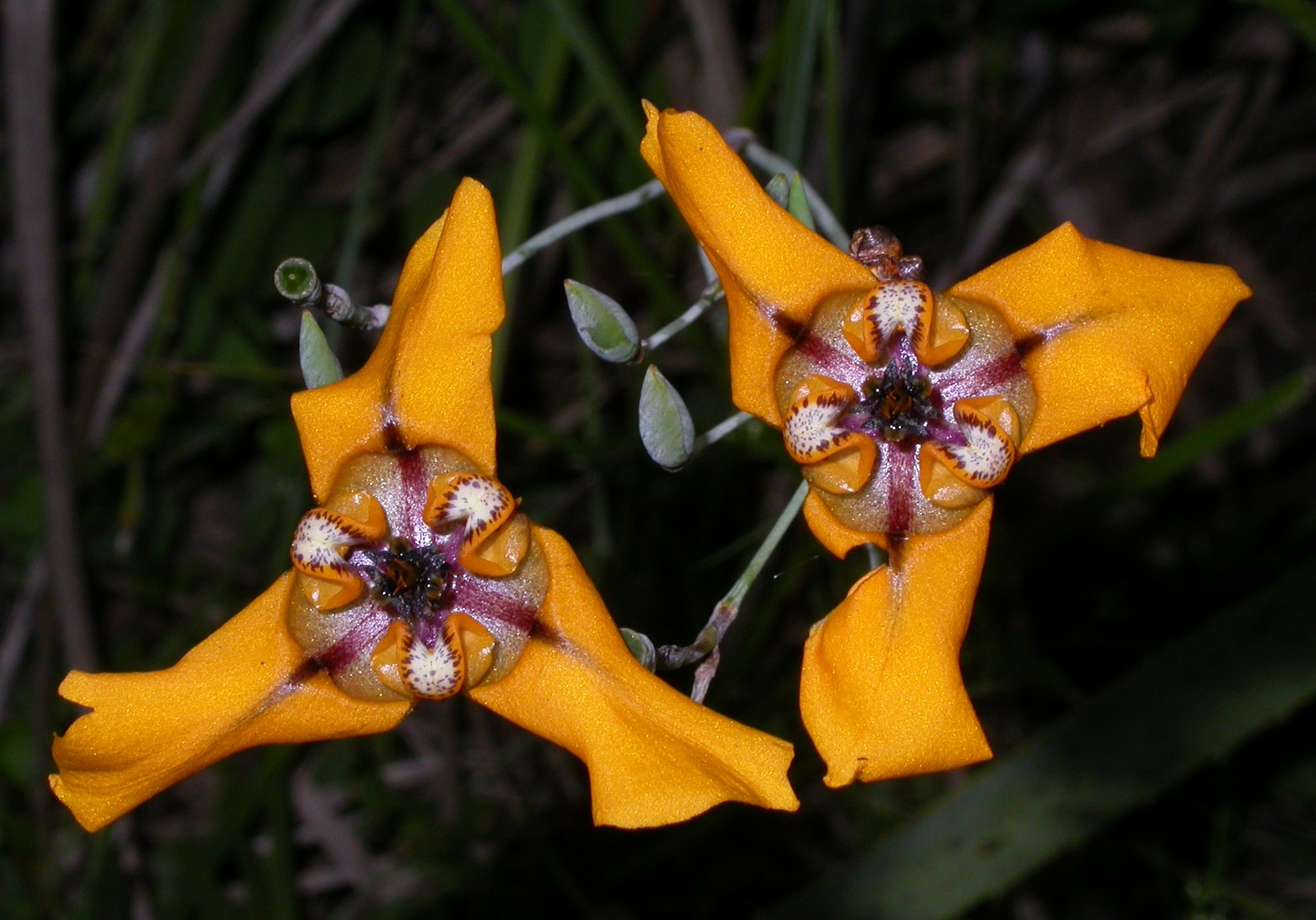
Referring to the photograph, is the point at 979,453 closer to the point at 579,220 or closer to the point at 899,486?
the point at 899,486

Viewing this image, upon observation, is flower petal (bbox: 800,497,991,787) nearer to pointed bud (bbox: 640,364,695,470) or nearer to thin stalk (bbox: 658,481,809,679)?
thin stalk (bbox: 658,481,809,679)

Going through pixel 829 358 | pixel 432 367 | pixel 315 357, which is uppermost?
pixel 315 357

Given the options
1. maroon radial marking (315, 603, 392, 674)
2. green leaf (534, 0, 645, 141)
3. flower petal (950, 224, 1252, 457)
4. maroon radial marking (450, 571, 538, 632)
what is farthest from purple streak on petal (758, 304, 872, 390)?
green leaf (534, 0, 645, 141)

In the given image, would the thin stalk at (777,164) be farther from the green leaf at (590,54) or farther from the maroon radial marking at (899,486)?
the maroon radial marking at (899,486)

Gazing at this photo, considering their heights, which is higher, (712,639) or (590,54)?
(590,54)

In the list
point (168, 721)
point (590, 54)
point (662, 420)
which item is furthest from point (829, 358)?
point (168, 721)

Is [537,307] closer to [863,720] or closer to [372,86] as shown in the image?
[372,86]
